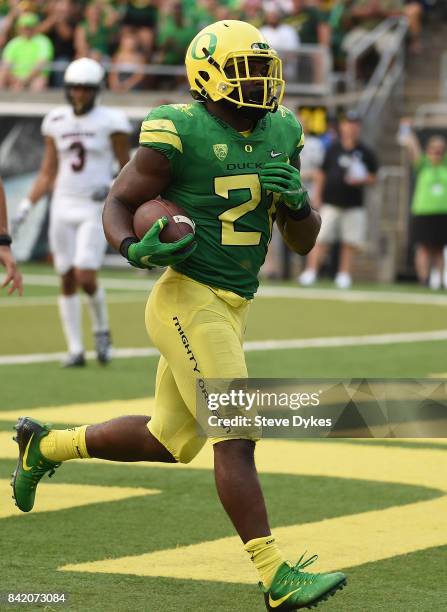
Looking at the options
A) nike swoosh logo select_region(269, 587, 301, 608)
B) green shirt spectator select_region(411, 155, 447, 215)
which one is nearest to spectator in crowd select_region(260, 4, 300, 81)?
green shirt spectator select_region(411, 155, 447, 215)

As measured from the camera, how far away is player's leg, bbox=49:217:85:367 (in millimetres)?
11320

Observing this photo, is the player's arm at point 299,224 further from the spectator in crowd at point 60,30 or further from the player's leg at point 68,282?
the spectator in crowd at point 60,30

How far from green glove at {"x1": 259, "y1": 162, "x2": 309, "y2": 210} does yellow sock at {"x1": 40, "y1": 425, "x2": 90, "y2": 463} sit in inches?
46.2

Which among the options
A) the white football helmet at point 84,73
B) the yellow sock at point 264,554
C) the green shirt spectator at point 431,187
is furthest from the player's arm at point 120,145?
→ the green shirt spectator at point 431,187

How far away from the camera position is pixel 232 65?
5.25 m

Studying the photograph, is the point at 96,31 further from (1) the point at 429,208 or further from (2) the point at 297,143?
(2) the point at 297,143

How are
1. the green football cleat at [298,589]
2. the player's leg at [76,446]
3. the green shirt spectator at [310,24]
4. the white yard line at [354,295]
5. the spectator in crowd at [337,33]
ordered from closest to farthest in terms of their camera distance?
the green football cleat at [298,589] < the player's leg at [76,446] < the white yard line at [354,295] < the green shirt spectator at [310,24] < the spectator in crowd at [337,33]

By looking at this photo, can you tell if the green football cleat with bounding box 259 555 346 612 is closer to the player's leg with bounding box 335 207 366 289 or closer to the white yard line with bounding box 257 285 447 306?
the white yard line with bounding box 257 285 447 306

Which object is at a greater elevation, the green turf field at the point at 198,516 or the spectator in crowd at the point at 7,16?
the green turf field at the point at 198,516

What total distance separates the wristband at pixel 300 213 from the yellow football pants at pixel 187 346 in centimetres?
34

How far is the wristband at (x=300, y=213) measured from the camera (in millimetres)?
5359

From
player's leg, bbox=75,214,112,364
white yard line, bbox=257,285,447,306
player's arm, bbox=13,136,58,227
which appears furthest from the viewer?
white yard line, bbox=257,285,447,306

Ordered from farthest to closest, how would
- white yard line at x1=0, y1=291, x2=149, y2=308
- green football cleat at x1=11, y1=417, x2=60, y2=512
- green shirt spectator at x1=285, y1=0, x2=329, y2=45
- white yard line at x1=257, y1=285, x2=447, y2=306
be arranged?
green shirt spectator at x1=285, y1=0, x2=329, y2=45, white yard line at x1=257, y1=285, x2=447, y2=306, white yard line at x1=0, y1=291, x2=149, y2=308, green football cleat at x1=11, y1=417, x2=60, y2=512

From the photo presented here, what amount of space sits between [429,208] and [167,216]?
1478 centimetres
